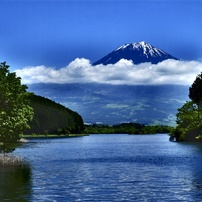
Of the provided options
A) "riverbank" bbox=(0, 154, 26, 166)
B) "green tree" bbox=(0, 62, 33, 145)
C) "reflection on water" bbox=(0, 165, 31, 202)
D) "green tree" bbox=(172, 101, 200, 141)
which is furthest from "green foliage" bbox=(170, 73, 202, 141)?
"reflection on water" bbox=(0, 165, 31, 202)

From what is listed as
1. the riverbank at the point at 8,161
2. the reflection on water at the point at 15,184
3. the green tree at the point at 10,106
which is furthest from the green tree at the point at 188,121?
the reflection on water at the point at 15,184

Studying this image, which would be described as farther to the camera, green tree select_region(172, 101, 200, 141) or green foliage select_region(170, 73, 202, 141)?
green tree select_region(172, 101, 200, 141)

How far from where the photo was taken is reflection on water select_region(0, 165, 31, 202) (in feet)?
153

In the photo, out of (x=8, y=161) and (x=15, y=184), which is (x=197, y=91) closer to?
(x=8, y=161)

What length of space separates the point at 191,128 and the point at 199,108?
27.5 ft

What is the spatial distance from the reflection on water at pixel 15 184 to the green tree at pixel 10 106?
1262 cm

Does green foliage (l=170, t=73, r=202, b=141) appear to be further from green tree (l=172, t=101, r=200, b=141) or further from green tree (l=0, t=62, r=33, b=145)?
green tree (l=0, t=62, r=33, b=145)

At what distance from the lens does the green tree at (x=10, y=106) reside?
8556 cm

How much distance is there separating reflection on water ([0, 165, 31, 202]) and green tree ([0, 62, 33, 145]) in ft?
41.4

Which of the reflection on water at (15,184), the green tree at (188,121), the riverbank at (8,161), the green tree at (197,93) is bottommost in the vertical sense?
the reflection on water at (15,184)

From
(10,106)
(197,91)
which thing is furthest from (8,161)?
(197,91)

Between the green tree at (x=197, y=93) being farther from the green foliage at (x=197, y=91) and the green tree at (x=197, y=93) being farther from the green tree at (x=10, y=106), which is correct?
the green tree at (x=10, y=106)

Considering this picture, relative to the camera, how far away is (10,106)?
364ft

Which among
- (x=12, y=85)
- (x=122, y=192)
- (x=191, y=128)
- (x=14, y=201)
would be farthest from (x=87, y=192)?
(x=191, y=128)
